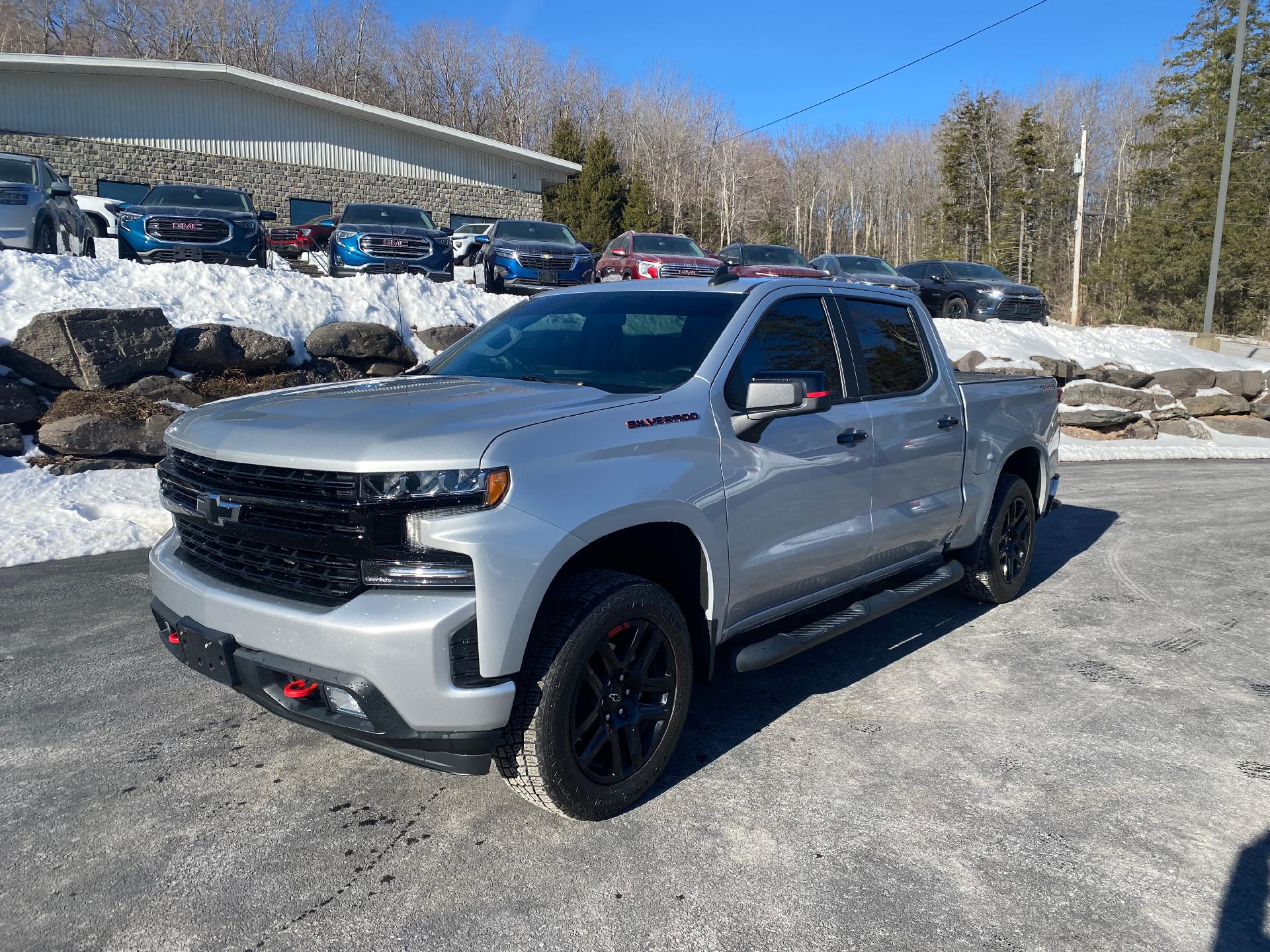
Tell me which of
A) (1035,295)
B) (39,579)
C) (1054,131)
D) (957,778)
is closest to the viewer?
(957,778)

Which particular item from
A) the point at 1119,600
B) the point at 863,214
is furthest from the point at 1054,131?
the point at 1119,600

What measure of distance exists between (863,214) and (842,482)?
313 ft

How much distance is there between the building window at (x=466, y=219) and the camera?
1372 inches

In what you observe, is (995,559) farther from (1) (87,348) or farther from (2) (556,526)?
(1) (87,348)

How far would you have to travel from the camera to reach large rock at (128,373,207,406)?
31.8ft

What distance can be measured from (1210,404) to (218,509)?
740 inches

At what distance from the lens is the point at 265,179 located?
30859 millimetres

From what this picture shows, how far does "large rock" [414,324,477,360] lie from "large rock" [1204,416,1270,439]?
13.9 meters

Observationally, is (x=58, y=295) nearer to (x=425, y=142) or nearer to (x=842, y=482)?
(x=842, y=482)

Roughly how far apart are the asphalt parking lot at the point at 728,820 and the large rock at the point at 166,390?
193 inches

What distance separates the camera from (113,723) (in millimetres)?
4090

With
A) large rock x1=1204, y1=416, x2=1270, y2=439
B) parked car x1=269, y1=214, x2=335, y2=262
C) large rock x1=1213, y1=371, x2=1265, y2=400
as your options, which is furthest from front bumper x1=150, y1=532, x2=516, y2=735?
parked car x1=269, y1=214, x2=335, y2=262

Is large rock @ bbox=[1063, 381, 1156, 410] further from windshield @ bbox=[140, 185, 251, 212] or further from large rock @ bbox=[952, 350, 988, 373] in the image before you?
windshield @ bbox=[140, 185, 251, 212]

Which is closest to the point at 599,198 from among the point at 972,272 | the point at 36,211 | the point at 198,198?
the point at 972,272
